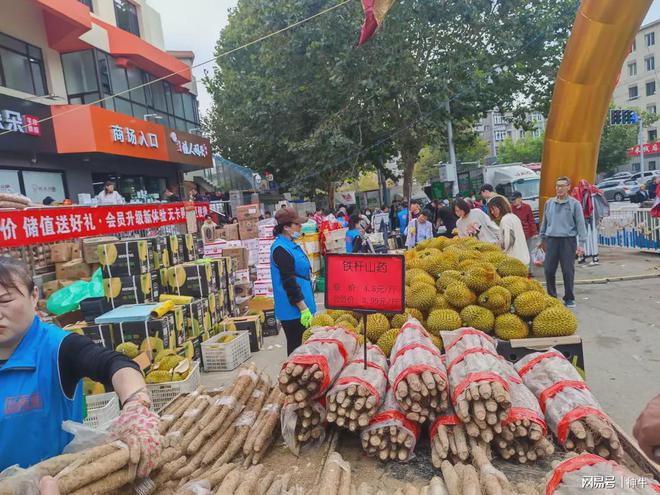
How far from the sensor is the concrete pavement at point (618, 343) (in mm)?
4035

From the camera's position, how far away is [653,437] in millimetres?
1238

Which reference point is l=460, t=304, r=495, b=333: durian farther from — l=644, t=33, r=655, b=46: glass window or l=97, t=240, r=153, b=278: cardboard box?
l=644, t=33, r=655, b=46: glass window

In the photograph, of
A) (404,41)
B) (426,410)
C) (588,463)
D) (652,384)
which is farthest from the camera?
(404,41)

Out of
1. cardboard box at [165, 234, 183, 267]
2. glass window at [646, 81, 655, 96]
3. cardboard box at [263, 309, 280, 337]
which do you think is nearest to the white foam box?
cardboard box at [263, 309, 280, 337]

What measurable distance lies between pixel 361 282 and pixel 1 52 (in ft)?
44.7

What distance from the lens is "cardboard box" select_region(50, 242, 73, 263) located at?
6461 millimetres

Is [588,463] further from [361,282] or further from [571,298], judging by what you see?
[571,298]

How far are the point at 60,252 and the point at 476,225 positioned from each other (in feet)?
21.5

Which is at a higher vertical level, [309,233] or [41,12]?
[41,12]

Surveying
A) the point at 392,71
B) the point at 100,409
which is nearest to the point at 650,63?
the point at 392,71

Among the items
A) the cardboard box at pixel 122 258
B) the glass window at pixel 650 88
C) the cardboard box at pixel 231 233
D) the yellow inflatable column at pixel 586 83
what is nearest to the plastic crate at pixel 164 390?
the cardboard box at pixel 122 258

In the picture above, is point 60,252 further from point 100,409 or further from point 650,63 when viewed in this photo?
point 650,63

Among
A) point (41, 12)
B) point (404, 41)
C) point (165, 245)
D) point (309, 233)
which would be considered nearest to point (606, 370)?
point (165, 245)

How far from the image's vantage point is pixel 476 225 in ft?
23.2
